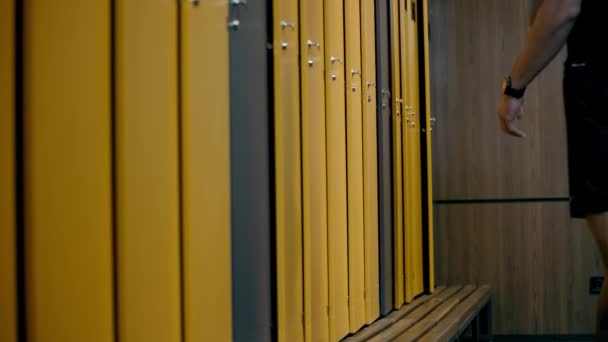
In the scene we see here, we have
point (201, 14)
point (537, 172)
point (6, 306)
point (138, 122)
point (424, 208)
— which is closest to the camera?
point (6, 306)

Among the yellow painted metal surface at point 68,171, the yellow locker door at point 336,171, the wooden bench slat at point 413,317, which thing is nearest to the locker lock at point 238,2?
the yellow painted metal surface at point 68,171

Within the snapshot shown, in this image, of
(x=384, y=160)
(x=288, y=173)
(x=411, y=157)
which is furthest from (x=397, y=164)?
(x=288, y=173)

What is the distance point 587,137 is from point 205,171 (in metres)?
0.89

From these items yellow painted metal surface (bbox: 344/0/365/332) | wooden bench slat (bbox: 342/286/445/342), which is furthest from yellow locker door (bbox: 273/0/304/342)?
yellow painted metal surface (bbox: 344/0/365/332)

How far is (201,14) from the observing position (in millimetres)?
→ 2061

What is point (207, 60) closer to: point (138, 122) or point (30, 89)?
point (138, 122)

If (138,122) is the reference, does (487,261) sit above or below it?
below

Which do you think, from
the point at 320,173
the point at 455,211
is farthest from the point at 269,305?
the point at 455,211

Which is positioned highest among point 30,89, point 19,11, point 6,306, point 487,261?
point 19,11

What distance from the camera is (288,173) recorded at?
2.74m

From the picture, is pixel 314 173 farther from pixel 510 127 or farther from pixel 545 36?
pixel 545 36

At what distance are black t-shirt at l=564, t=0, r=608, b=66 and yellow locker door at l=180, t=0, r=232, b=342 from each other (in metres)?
0.86

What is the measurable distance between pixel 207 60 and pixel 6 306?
91cm

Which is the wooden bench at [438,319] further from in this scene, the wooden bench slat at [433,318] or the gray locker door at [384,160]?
the gray locker door at [384,160]
